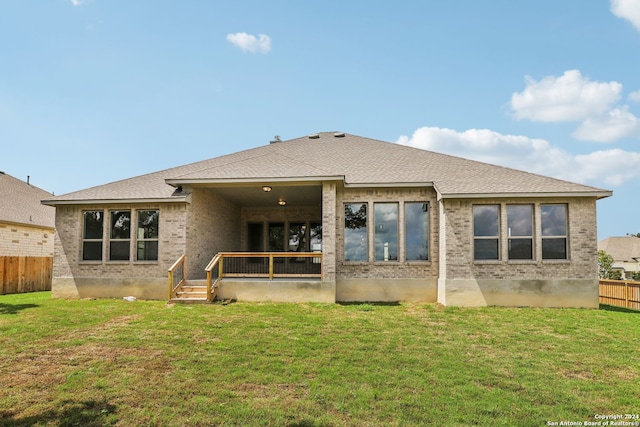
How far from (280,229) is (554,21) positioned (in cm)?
1359

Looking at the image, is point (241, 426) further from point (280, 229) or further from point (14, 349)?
point (280, 229)

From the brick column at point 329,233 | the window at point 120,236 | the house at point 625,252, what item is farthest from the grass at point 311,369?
the house at point 625,252

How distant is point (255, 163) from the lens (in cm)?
1455

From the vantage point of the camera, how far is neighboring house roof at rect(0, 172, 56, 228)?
19344 millimetres

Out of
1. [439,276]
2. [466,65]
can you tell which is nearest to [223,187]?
[439,276]

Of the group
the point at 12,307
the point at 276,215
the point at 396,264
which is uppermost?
the point at 276,215

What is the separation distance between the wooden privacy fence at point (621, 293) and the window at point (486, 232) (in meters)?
5.74

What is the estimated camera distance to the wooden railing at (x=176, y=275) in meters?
12.3

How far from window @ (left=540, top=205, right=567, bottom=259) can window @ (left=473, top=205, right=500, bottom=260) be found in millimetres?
1503

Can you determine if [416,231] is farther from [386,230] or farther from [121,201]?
[121,201]

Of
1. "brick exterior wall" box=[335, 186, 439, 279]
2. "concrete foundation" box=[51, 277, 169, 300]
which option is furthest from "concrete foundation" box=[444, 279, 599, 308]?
"concrete foundation" box=[51, 277, 169, 300]

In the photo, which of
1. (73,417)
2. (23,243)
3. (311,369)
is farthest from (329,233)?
(23,243)

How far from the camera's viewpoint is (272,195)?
51.3 feet

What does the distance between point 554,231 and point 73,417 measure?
1340 cm
